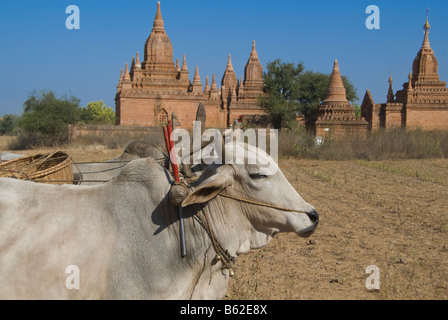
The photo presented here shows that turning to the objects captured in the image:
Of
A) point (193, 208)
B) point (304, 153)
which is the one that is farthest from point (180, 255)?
point (304, 153)

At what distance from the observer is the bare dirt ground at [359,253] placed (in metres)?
3.74

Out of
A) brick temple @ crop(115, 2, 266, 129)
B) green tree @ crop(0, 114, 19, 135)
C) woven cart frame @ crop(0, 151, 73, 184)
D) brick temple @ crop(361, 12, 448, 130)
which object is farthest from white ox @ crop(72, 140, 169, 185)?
green tree @ crop(0, 114, 19, 135)

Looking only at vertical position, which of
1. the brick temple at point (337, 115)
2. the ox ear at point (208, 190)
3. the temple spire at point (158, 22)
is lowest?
the ox ear at point (208, 190)

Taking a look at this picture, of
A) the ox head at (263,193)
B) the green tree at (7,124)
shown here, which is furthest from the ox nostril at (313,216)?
the green tree at (7,124)

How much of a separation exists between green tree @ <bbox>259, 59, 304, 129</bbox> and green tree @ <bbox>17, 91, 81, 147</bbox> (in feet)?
38.8

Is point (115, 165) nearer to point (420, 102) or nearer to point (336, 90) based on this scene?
point (336, 90)

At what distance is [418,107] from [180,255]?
102ft

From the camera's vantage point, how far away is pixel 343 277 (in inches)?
160

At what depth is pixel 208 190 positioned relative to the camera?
2184mm

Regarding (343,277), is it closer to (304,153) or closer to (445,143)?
(304,153)

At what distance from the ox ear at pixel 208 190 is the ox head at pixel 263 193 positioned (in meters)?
0.08

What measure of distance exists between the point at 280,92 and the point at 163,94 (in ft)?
25.0

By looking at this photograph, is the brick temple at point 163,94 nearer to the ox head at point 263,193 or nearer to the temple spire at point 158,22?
the temple spire at point 158,22
